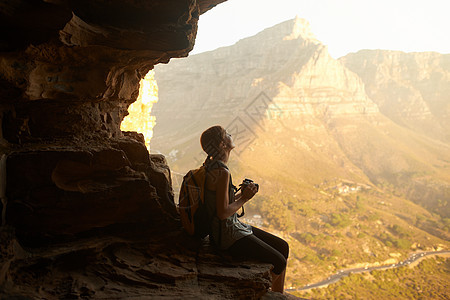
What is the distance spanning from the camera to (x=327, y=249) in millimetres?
32000

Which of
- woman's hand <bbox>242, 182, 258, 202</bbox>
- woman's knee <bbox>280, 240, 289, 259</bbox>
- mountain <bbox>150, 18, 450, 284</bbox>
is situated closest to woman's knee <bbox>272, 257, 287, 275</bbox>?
woman's knee <bbox>280, 240, 289, 259</bbox>

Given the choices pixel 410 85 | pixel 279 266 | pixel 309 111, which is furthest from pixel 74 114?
pixel 410 85

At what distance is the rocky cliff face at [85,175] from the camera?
10.3 feet

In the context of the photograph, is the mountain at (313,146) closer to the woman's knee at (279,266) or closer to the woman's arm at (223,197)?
the woman's knee at (279,266)

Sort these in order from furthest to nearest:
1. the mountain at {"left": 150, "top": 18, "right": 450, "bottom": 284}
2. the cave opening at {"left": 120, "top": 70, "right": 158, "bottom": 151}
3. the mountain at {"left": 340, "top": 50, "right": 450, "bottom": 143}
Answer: the mountain at {"left": 340, "top": 50, "right": 450, "bottom": 143} → the mountain at {"left": 150, "top": 18, "right": 450, "bottom": 284} → the cave opening at {"left": 120, "top": 70, "right": 158, "bottom": 151}

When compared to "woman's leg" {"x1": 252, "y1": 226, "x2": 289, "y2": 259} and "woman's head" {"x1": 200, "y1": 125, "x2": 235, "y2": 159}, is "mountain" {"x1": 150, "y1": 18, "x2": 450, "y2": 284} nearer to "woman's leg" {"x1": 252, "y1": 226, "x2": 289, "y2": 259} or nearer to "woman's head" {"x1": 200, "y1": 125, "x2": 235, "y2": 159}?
"woman's leg" {"x1": 252, "y1": 226, "x2": 289, "y2": 259}

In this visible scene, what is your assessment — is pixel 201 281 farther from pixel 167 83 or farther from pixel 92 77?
pixel 167 83

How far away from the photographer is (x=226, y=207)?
3.33 metres

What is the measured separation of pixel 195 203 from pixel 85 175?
1.53 metres

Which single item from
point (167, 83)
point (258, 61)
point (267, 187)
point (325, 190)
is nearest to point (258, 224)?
point (267, 187)

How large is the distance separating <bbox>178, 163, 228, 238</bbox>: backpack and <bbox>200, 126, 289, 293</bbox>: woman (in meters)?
0.08

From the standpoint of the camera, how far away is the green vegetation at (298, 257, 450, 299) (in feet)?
80.5

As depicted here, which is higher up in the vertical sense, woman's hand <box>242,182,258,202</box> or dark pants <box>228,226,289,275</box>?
woman's hand <box>242,182,258,202</box>

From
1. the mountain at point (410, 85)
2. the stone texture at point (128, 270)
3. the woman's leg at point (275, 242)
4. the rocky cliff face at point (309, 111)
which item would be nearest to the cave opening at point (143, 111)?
the stone texture at point (128, 270)
